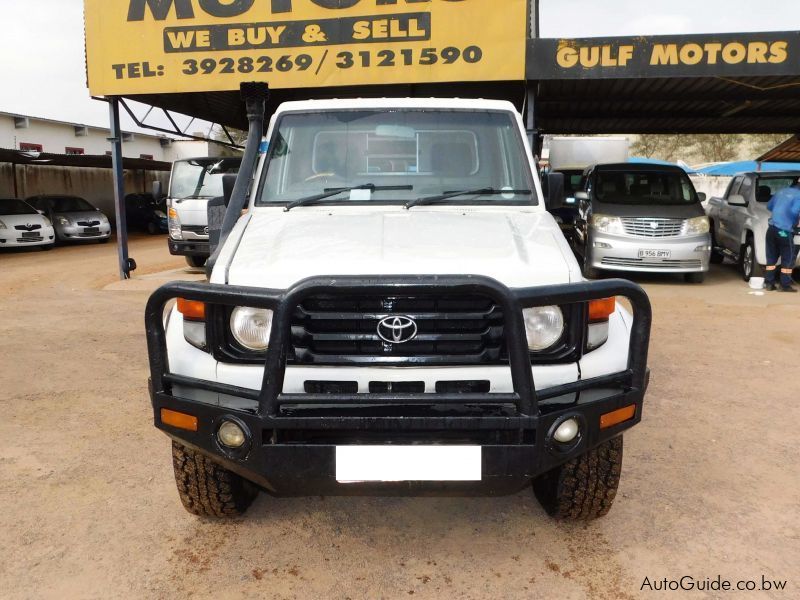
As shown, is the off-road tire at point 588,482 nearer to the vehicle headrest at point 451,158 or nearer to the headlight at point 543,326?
the headlight at point 543,326

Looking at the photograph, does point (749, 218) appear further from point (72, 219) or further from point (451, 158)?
point (72, 219)

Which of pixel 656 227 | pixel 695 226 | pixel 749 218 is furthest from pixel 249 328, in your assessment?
pixel 749 218

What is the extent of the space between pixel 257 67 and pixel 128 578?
8616 mm

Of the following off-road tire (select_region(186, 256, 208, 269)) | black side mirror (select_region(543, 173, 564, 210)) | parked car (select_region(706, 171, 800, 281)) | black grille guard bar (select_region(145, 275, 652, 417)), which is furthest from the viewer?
off-road tire (select_region(186, 256, 208, 269))

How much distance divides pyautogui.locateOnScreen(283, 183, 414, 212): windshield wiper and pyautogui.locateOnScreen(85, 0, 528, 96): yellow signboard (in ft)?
21.3

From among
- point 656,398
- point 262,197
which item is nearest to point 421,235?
point 262,197

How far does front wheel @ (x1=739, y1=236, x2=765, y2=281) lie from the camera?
1062 cm

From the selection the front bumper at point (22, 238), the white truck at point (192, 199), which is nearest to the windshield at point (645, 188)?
the white truck at point (192, 199)

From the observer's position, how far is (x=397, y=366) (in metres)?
2.51

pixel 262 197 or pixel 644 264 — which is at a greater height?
pixel 262 197

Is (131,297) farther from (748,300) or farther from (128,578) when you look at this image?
(748,300)

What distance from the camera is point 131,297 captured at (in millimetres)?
9508

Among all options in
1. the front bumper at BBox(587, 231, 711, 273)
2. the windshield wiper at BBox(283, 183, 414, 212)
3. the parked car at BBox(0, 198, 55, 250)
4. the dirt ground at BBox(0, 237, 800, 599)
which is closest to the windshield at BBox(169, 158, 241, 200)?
the front bumper at BBox(587, 231, 711, 273)

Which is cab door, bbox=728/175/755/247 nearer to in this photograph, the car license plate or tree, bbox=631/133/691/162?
the car license plate
